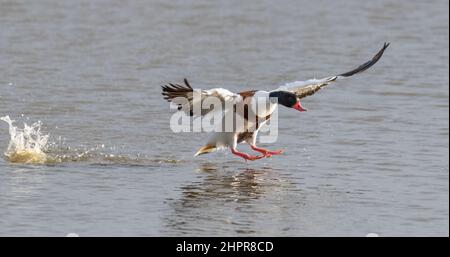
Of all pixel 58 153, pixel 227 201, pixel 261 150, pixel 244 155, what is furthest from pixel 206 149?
pixel 227 201

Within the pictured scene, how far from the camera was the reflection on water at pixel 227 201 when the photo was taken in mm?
8906

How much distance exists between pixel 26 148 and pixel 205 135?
259 centimetres

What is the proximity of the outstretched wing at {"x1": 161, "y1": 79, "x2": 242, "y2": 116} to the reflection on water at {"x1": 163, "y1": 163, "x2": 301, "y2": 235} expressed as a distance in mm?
720

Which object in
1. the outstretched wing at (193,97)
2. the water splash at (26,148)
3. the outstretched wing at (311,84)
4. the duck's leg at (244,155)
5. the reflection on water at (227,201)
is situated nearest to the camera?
the reflection on water at (227,201)

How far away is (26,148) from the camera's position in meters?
11.4

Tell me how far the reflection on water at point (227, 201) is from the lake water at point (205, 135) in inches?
0.9

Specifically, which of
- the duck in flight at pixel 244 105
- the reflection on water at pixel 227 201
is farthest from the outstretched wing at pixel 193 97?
the reflection on water at pixel 227 201

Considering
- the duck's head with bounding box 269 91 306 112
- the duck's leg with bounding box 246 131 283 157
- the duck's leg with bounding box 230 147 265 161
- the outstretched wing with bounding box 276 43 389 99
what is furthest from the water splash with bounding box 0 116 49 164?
the outstretched wing with bounding box 276 43 389 99

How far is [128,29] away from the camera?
840 inches

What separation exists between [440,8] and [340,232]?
17187 millimetres

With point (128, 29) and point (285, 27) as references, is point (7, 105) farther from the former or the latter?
point (285, 27)

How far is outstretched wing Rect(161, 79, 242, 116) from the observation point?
10.4 meters

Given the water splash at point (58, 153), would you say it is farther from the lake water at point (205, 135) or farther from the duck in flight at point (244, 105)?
the duck in flight at point (244, 105)

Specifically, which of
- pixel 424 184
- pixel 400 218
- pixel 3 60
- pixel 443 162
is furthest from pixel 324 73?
pixel 400 218
